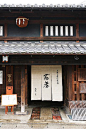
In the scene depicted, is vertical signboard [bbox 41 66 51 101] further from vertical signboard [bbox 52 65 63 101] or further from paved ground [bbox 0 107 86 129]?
paved ground [bbox 0 107 86 129]

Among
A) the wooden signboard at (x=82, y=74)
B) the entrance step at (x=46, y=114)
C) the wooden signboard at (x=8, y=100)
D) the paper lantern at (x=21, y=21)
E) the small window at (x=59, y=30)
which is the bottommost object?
the entrance step at (x=46, y=114)

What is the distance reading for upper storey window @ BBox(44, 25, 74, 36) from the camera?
295 inches

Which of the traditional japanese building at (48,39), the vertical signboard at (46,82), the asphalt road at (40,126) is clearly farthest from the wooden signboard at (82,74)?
the asphalt road at (40,126)

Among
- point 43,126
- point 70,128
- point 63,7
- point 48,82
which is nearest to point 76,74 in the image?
point 48,82

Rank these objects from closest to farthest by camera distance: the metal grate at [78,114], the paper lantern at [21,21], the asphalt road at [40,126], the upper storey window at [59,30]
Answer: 1. the asphalt road at [40,126]
2. the metal grate at [78,114]
3. the paper lantern at [21,21]
4. the upper storey window at [59,30]

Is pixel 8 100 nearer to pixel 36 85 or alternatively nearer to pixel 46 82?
pixel 36 85

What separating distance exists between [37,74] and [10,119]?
113 inches

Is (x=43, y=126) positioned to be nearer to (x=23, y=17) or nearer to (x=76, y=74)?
(x=76, y=74)

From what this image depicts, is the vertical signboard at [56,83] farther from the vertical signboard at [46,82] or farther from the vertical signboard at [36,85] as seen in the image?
the vertical signboard at [36,85]

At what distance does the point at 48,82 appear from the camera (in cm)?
729

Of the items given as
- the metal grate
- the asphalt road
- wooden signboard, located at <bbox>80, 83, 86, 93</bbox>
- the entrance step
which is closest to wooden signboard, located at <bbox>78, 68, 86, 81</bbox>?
wooden signboard, located at <bbox>80, 83, 86, 93</bbox>

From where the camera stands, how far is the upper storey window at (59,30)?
749 centimetres

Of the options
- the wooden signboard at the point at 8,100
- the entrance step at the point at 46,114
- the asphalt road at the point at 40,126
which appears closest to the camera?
the asphalt road at the point at 40,126

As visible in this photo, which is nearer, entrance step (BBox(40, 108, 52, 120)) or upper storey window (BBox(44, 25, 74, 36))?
entrance step (BBox(40, 108, 52, 120))
